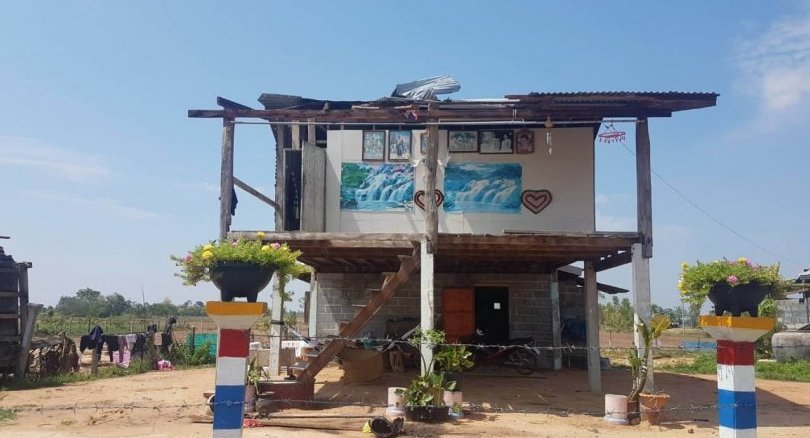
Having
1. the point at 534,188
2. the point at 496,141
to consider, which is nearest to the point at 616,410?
the point at 534,188

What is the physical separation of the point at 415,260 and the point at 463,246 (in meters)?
0.94

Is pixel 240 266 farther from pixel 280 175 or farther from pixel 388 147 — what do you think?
pixel 388 147

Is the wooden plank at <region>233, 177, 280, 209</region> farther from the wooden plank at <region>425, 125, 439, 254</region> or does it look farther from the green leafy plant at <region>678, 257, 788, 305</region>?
the green leafy plant at <region>678, 257, 788, 305</region>

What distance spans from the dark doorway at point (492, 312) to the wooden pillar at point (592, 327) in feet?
9.71

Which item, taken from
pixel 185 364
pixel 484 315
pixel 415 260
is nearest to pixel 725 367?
pixel 415 260

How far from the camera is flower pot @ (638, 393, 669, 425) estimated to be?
28.3ft

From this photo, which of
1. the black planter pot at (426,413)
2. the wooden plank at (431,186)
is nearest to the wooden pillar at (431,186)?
the wooden plank at (431,186)

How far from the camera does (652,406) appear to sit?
8656mm

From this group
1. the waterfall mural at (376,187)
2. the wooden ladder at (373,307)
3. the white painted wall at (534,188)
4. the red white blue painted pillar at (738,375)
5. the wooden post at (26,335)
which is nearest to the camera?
the red white blue painted pillar at (738,375)

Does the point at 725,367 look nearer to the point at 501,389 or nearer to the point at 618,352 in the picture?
the point at 501,389

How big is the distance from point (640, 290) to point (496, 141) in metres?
3.90

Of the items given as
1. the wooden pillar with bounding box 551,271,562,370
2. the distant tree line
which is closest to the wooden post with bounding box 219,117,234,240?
the wooden pillar with bounding box 551,271,562,370

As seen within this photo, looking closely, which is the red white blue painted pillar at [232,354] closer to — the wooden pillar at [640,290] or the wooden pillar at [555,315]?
the wooden pillar at [640,290]

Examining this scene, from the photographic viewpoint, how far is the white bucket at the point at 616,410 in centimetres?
870
